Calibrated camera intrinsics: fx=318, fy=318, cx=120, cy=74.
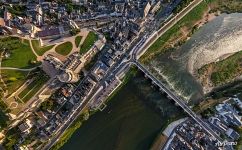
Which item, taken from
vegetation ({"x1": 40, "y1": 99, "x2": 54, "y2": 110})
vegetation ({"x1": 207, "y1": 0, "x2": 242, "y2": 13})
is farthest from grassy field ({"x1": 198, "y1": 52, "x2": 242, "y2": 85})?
vegetation ({"x1": 40, "y1": 99, "x2": 54, "y2": 110})

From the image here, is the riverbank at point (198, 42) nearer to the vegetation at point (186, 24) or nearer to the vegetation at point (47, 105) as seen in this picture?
the vegetation at point (186, 24)

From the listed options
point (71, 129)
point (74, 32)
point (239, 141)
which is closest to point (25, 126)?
point (71, 129)

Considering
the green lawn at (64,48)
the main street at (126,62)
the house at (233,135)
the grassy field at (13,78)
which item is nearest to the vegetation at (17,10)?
the green lawn at (64,48)

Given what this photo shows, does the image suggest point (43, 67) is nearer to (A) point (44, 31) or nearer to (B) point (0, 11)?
(A) point (44, 31)

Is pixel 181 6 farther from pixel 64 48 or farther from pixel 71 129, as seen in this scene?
pixel 71 129

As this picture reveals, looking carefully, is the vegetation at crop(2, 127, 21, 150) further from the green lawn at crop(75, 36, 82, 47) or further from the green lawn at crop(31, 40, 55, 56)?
the green lawn at crop(75, 36, 82, 47)

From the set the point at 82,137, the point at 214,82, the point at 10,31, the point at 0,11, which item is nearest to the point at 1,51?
the point at 10,31
